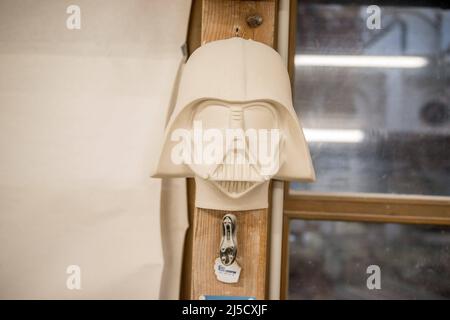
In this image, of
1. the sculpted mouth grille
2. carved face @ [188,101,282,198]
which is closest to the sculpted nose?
carved face @ [188,101,282,198]

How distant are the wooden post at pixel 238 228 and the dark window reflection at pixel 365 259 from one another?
32 cm

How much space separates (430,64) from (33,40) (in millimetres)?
1569

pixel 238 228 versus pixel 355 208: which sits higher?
pixel 355 208

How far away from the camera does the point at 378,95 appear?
1464 mm

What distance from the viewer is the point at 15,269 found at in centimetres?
136

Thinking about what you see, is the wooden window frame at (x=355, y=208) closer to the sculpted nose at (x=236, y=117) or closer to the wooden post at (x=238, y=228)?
the wooden post at (x=238, y=228)

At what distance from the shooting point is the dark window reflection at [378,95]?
Result: 1.45 metres

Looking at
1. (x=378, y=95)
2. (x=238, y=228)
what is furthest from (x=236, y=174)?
(x=378, y=95)

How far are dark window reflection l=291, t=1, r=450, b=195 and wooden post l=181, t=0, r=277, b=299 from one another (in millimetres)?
323

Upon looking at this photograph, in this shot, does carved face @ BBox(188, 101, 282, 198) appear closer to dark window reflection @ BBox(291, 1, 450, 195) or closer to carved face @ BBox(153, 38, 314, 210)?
carved face @ BBox(153, 38, 314, 210)

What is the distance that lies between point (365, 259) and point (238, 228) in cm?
63

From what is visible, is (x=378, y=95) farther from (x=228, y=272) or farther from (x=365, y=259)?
Result: (x=228, y=272)

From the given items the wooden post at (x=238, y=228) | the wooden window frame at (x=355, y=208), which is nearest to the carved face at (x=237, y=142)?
the wooden post at (x=238, y=228)

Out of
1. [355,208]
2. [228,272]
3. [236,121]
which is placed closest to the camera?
[236,121]
